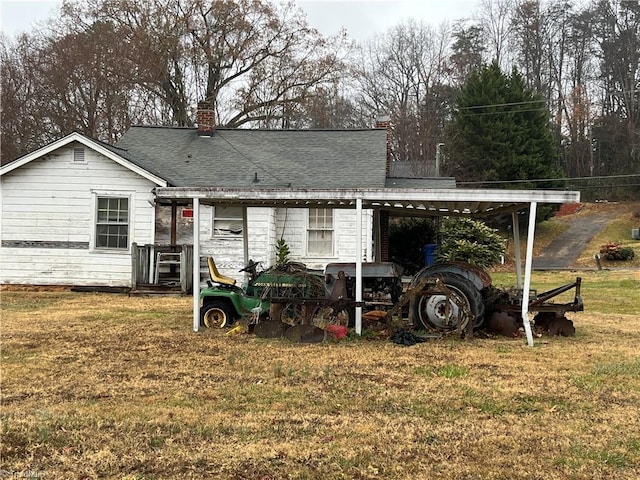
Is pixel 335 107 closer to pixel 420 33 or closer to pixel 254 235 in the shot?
pixel 420 33

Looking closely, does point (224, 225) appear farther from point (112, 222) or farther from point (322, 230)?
point (112, 222)

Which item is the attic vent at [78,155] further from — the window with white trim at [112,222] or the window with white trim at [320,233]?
the window with white trim at [320,233]

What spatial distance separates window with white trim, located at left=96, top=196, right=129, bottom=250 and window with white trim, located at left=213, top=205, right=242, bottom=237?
87.1 inches

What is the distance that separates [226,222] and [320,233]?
8.35ft

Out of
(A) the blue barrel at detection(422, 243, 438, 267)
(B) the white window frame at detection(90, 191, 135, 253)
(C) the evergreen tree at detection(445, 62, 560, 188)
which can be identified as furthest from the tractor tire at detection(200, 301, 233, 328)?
(C) the evergreen tree at detection(445, 62, 560, 188)

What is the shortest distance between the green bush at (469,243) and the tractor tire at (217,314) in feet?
41.4

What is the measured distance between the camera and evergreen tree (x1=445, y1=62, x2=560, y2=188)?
31.9 m

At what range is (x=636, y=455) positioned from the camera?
3.90 metres

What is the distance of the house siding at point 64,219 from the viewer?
50.0 feet

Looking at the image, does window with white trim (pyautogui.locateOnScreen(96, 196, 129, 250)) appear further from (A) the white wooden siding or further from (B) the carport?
(B) the carport

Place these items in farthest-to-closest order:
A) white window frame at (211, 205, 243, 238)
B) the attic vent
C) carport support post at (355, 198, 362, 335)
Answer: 1. white window frame at (211, 205, 243, 238)
2. the attic vent
3. carport support post at (355, 198, 362, 335)

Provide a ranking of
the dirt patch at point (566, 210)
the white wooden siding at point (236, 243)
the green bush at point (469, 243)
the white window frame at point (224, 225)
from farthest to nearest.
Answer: the dirt patch at point (566, 210) → the green bush at point (469, 243) → the white window frame at point (224, 225) → the white wooden siding at point (236, 243)

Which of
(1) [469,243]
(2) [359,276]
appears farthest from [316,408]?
(1) [469,243]

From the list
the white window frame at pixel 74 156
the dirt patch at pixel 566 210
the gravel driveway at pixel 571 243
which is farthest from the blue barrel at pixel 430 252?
the dirt patch at pixel 566 210
